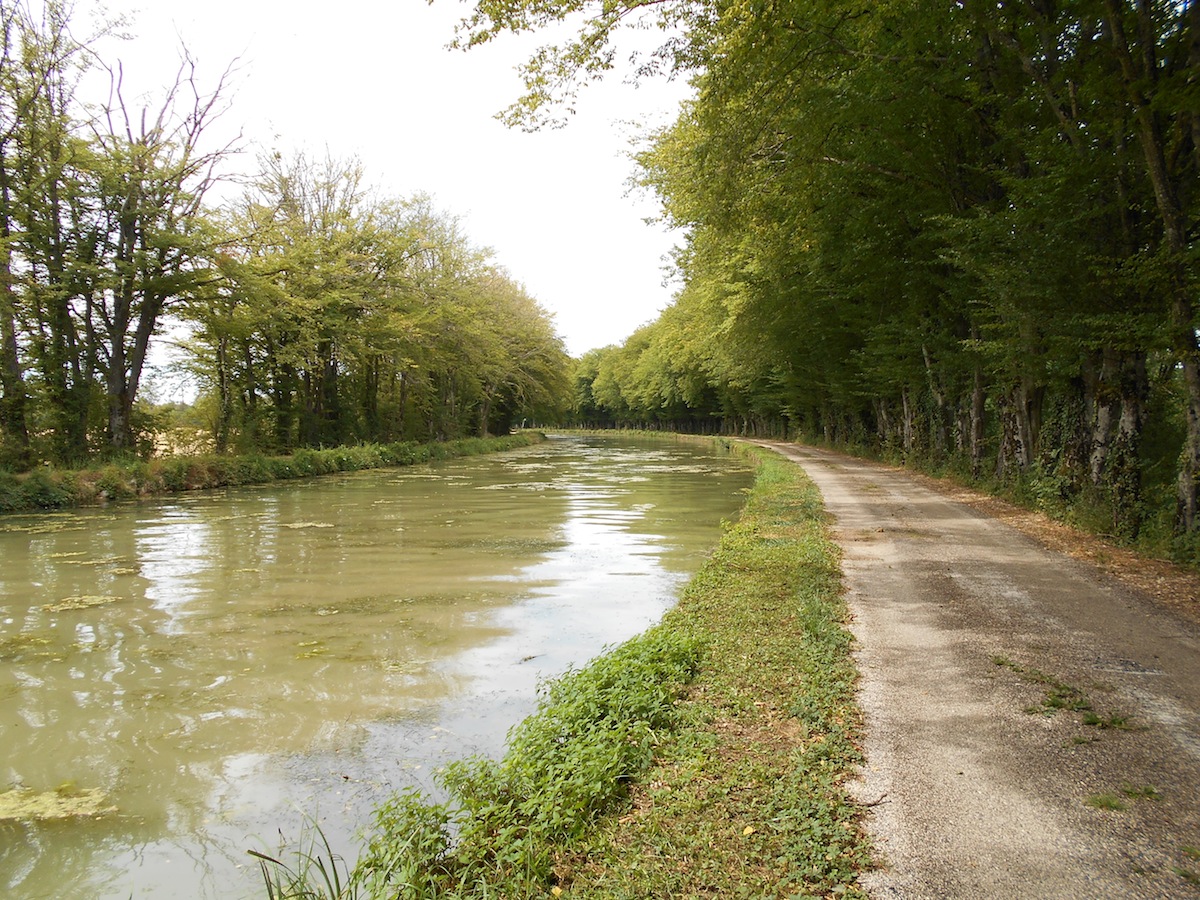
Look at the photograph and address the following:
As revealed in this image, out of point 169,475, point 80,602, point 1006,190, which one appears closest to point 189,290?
point 169,475

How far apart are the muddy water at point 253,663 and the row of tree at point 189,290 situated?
715 centimetres

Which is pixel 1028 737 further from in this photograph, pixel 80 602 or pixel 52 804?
pixel 80 602

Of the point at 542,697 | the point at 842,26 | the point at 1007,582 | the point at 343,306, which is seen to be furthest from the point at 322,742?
the point at 343,306

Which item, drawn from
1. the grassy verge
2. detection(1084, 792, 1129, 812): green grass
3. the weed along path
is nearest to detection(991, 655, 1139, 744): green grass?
the weed along path

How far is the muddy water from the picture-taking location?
4137mm

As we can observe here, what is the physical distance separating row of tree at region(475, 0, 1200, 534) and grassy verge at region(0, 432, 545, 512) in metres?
16.2

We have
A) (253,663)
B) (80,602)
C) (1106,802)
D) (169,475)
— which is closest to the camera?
(1106,802)

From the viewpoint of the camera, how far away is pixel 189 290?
22.2 m

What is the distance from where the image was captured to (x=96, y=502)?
18297 mm

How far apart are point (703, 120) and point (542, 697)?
33.2ft

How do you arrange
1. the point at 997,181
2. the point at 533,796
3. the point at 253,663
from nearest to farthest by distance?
the point at 533,796 → the point at 253,663 → the point at 997,181

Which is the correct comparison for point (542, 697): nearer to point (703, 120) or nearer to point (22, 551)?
point (703, 120)

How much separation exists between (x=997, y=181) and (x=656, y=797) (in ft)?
47.8

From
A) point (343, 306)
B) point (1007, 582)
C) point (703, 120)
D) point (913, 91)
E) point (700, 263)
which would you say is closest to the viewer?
point (1007, 582)
